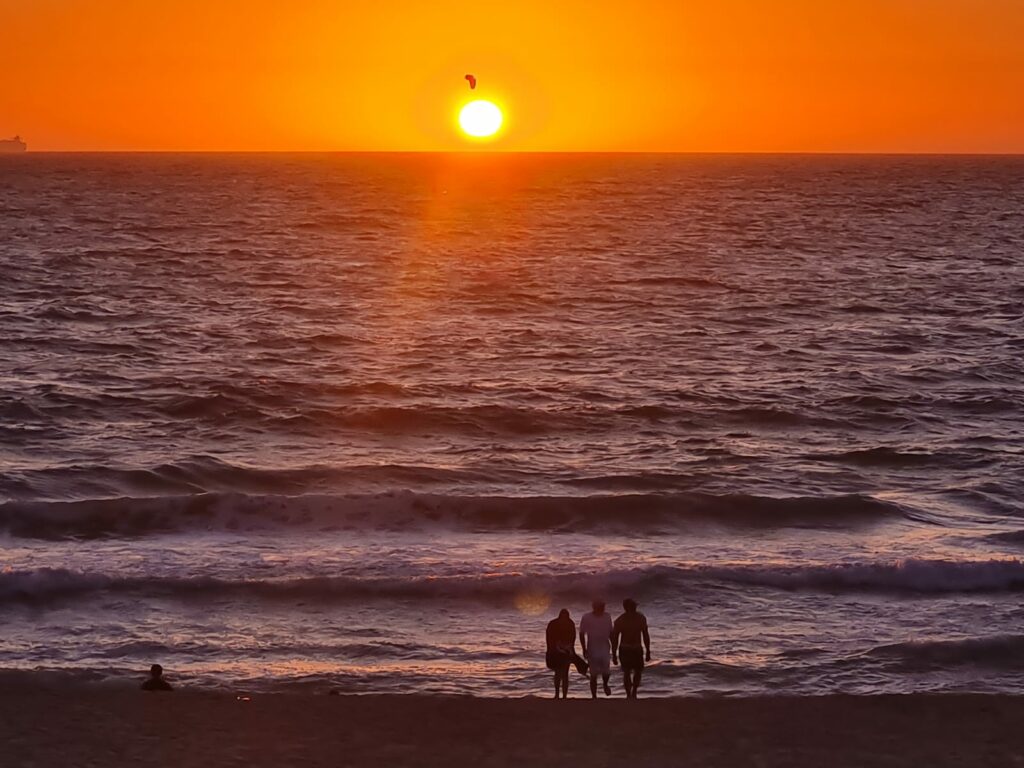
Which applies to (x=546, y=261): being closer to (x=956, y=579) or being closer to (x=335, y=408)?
(x=335, y=408)

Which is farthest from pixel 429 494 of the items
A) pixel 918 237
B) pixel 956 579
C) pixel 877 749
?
pixel 918 237

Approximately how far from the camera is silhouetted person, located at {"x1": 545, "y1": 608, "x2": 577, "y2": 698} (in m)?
17.4

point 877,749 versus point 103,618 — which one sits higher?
point 103,618

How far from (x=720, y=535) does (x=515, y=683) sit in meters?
9.36

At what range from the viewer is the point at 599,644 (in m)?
17.4

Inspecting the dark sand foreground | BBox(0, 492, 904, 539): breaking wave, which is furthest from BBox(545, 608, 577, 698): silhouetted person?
BBox(0, 492, 904, 539): breaking wave

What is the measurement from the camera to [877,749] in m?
15.2

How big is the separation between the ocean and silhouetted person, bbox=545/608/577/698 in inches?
43.2

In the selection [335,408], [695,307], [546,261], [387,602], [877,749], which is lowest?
[877,749]

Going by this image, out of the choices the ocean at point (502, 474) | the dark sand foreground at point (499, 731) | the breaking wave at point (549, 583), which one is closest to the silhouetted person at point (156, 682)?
the dark sand foreground at point (499, 731)

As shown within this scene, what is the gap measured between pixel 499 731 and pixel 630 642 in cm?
244

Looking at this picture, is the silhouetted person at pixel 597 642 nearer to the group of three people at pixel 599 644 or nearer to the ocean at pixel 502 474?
the group of three people at pixel 599 644

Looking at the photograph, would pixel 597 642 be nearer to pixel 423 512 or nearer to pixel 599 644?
pixel 599 644

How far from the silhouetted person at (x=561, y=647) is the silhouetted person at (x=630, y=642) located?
54cm
